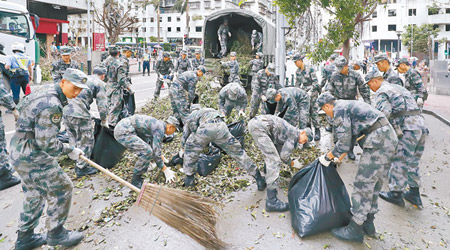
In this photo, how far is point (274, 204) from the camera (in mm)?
4055

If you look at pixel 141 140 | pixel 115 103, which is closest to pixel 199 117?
pixel 141 140

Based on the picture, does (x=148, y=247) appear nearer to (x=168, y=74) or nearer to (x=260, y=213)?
(x=260, y=213)

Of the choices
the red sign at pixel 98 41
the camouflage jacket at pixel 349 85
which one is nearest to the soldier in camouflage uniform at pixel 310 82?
the camouflage jacket at pixel 349 85

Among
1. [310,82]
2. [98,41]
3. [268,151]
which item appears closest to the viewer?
[268,151]

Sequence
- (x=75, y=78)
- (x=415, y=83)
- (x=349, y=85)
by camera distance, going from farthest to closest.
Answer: (x=349, y=85)
(x=415, y=83)
(x=75, y=78)

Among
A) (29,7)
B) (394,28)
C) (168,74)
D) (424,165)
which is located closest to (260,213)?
(424,165)

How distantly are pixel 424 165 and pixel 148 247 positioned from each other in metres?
5.05

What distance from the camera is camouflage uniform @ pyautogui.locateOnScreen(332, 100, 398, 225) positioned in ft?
11.1

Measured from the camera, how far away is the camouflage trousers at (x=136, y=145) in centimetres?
454

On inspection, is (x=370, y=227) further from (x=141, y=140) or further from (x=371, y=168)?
(x=141, y=140)

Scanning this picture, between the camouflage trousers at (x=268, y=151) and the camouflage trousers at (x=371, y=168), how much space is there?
0.95 meters

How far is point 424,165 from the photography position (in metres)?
5.93

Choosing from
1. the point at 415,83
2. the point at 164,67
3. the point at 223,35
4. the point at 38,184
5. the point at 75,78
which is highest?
the point at 223,35

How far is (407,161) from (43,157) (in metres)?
4.29
